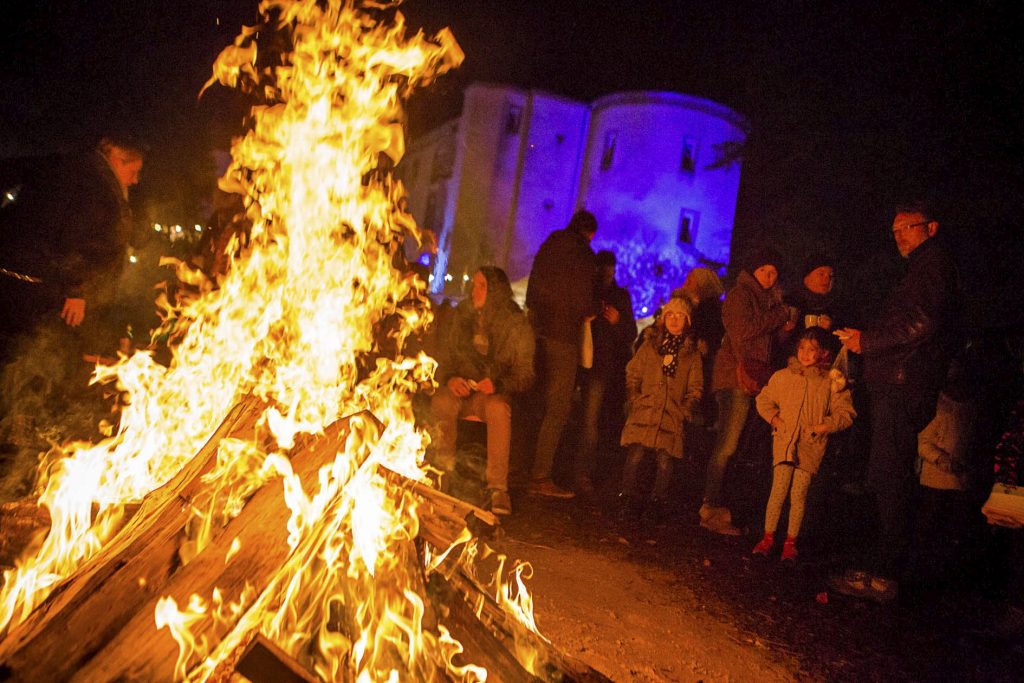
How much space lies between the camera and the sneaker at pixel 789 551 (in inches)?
210

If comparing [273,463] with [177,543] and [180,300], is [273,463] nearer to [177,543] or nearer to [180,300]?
[177,543]

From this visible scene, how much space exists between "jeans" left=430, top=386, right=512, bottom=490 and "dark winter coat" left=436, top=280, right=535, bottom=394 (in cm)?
17

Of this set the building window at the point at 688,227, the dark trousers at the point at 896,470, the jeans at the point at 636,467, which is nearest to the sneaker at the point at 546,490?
the jeans at the point at 636,467

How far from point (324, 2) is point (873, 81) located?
14.3 meters

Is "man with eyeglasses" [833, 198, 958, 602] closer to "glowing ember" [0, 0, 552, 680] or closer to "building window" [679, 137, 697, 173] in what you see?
"glowing ember" [0, 0, 552, 680]

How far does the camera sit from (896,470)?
190 inches

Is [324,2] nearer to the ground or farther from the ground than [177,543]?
farther from the ground

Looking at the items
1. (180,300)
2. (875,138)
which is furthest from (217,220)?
(875,138)

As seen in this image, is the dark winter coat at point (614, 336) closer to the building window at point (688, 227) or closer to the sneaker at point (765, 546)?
the sneaker at point (765, 546)

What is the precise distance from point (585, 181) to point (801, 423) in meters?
32.2

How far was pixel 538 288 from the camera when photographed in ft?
22.3

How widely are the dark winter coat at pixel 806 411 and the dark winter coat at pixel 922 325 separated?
0.56m

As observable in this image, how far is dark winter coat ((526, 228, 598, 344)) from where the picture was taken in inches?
263

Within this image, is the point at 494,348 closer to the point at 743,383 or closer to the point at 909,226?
the point at 743,383
